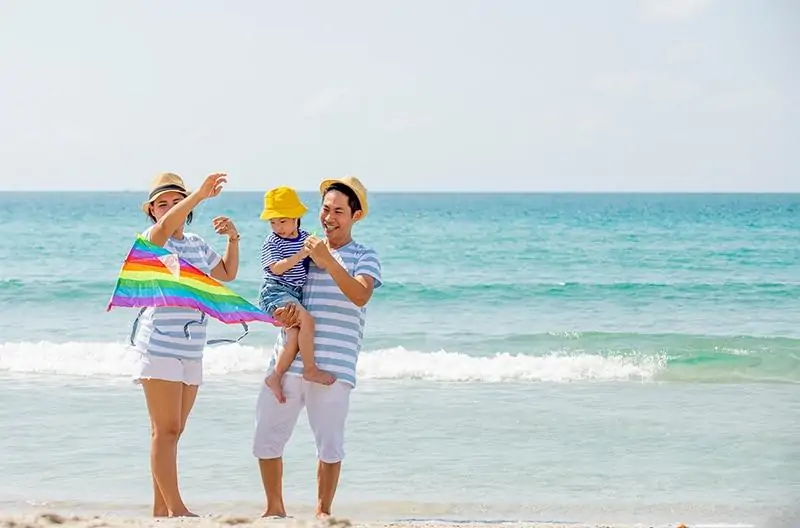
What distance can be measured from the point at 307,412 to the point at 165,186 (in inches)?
43.6

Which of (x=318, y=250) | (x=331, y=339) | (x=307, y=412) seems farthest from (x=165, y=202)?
(x=307, y=412)

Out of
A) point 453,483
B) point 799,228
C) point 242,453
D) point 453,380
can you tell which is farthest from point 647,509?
point 799,228

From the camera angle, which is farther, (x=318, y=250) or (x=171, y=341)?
(x=171, y=341)

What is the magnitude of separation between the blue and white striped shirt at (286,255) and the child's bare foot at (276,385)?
39 cm

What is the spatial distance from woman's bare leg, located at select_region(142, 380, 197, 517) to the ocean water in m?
1.18

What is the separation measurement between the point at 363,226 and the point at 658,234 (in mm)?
10116

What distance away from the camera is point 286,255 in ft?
14.7

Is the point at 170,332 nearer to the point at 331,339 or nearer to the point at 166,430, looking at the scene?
the point at 166,430

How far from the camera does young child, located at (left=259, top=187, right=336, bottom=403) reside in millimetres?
4449

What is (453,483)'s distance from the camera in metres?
6.39

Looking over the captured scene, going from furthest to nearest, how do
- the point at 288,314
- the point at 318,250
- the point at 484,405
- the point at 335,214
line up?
the point at 484,405 → the point at 335,214 → the point at 288,314 → the point at 318,250

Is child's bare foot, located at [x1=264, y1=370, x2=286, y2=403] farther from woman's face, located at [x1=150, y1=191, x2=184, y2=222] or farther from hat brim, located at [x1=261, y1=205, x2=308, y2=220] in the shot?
woman's face, located at [x1=150, y1=191, x2=184, y2=222]

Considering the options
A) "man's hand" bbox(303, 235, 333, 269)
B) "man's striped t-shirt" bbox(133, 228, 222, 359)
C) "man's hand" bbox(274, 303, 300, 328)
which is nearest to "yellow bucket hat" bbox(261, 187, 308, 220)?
"man's hand" bbox(303, 235, 333, 269)

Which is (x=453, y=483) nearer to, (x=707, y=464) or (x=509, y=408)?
(x=707, y=464)
